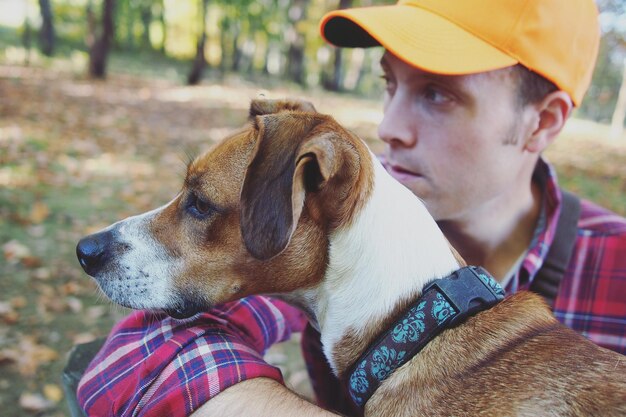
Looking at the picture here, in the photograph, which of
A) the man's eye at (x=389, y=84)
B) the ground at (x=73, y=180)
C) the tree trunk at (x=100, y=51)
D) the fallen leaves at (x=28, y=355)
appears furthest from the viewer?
the tree trunk at (x=100, y=51)

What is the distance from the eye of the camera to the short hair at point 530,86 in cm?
258

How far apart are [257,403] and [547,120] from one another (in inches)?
83.8

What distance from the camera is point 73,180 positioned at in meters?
7.81

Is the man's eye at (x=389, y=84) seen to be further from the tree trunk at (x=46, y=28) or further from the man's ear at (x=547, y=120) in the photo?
the tree trunk at (x=46, y=28)

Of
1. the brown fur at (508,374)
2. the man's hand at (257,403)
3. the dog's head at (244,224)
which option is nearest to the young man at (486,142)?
the dog's head at (244,224)

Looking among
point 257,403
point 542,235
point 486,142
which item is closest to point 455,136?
point 486,142

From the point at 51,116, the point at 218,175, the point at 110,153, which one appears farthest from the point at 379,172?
the point at 51,116

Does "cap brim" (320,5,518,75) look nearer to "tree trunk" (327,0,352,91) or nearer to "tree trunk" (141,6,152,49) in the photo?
"tree trunk" (327,0,352,91)

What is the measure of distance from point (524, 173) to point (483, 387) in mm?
1534

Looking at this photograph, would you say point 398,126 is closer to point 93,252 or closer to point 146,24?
point 93,252

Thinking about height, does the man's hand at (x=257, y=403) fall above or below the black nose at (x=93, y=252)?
below

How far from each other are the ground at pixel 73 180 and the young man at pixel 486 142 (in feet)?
3.09

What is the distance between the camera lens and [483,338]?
190 cm

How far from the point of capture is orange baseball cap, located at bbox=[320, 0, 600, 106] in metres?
2.38
